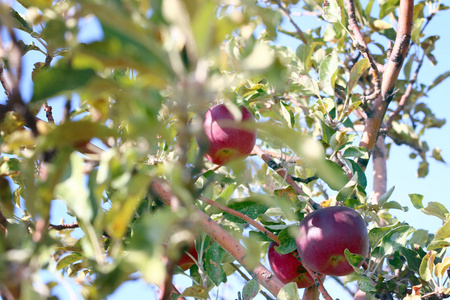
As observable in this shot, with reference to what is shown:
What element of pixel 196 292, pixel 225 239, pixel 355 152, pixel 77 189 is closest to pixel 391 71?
pixel 355 152

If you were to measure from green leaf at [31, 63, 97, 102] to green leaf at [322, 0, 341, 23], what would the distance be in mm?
1201

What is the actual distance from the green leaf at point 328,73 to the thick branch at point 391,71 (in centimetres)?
21

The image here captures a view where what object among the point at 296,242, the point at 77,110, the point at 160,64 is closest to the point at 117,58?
the point at 160,64

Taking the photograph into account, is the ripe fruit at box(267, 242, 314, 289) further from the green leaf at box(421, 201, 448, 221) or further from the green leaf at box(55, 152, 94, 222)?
the green leaf at box(55, 152, 94, 222)

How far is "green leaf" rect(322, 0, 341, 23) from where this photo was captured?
145 centimetres

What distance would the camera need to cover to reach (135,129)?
36cm

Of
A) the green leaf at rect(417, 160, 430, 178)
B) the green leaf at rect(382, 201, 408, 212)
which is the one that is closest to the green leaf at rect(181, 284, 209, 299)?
the green leaf at rect(382, 201, 408, 212)

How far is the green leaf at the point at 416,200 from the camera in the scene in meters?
1.20

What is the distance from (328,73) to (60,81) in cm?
107

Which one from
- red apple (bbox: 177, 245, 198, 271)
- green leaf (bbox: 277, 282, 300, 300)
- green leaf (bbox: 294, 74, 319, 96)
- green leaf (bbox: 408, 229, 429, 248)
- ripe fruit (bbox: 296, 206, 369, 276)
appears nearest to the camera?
green leaf (bbox: 277, 282, 300, 300)

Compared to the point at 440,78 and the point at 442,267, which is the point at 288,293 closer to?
the point at 442,267

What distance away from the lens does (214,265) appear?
43.7 inches

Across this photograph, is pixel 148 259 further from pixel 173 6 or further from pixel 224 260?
pixel 224 260

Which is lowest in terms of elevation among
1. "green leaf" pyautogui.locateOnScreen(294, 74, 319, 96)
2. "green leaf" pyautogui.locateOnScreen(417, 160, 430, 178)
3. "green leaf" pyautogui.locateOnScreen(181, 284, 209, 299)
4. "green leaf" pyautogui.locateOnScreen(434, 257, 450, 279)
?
"green leaf" pyautogui.locateOnScreen(417, 160, 430, 178)
